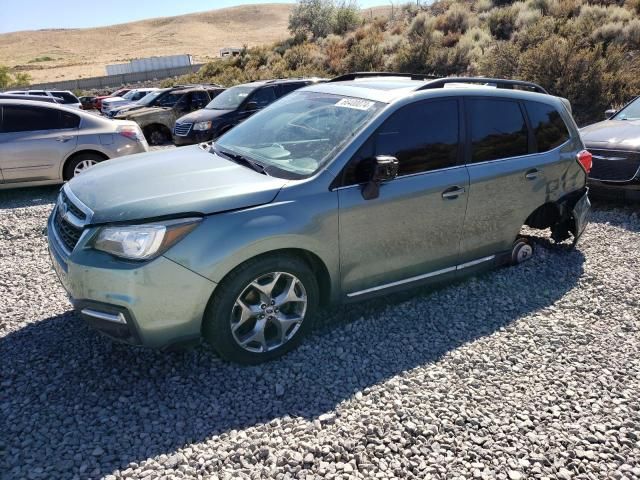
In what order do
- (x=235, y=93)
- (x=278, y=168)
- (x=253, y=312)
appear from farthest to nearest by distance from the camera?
(x=235, y=93)
(x=278, y=168)
(x=253, y=312)

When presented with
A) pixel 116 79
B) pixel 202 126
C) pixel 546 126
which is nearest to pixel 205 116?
pixel 202 126

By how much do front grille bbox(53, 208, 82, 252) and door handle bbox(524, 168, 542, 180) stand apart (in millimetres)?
3479

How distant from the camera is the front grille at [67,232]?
3.12 m

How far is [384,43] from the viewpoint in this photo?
2428cm

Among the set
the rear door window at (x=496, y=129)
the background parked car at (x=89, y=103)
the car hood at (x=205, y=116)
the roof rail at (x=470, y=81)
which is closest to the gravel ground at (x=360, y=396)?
the rear door window at (x=496, y=129)

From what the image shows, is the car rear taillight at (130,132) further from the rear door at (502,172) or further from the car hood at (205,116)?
the rear door at (502,172)

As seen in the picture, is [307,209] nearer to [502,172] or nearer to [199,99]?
[502,172]

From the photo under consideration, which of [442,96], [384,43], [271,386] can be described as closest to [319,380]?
[271,386]

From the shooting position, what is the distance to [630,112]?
772cm

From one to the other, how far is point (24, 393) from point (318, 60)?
25.3 meters

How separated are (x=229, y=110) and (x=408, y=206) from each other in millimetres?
8679

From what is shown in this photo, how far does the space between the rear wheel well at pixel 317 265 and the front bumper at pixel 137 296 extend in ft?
1.47

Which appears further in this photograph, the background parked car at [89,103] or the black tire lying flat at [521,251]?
the background parked car at [89,103]

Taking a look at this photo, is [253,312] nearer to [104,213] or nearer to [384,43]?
[104,213]
